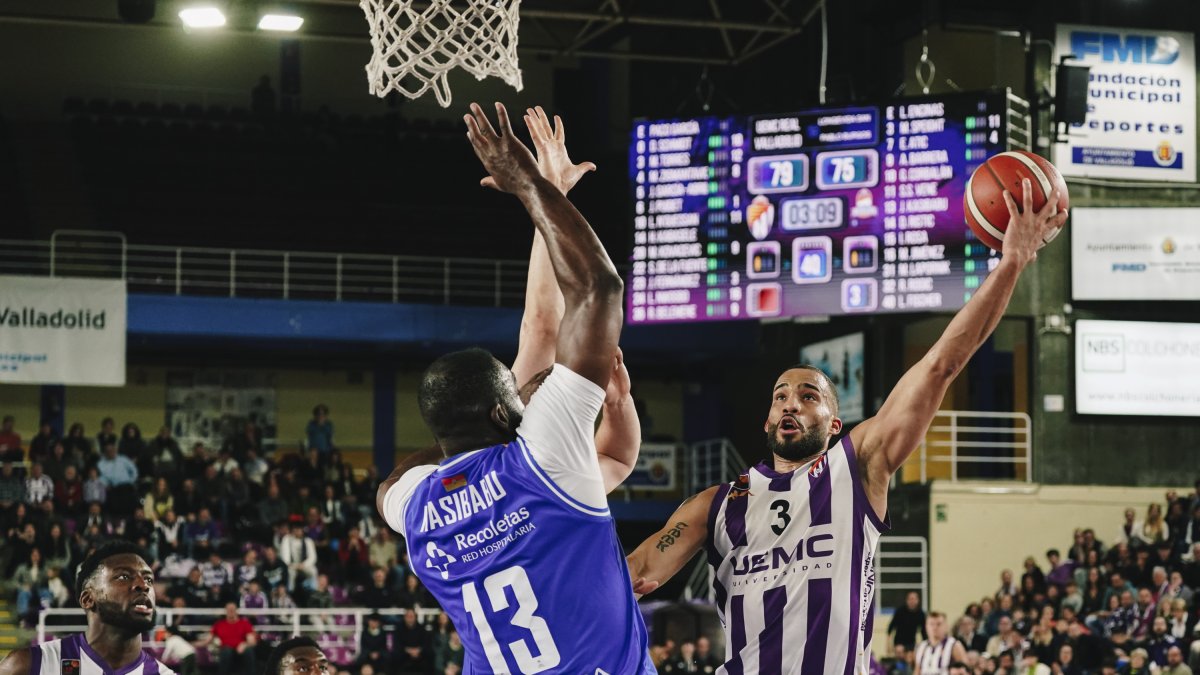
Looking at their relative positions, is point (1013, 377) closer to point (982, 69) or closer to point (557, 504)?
point (982, 69)

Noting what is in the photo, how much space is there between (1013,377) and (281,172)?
1180 cm

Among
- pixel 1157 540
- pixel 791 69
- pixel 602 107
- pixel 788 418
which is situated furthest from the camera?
pixel 602 107

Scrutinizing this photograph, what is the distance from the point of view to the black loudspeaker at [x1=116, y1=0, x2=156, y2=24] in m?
19.6

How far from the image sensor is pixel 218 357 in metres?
28.1

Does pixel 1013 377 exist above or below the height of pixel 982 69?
below

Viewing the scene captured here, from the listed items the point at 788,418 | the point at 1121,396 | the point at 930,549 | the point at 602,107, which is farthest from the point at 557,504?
the point at 602,107

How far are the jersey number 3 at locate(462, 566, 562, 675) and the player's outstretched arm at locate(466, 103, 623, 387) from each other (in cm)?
55

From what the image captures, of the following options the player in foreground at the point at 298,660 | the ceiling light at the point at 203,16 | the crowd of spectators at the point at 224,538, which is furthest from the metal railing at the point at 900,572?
the player in foreground at the point at 298,660

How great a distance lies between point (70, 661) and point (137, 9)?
1468cm

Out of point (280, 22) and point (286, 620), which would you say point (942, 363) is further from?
point (286, 620)

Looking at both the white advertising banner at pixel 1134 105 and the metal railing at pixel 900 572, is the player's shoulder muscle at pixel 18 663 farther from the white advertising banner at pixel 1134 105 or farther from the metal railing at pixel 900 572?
the white advertising banner at pixel 1134 105

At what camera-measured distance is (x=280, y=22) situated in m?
18.8

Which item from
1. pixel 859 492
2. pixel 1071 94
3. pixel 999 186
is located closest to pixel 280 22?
pixel 1071 94

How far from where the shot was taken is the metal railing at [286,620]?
58.3 ft
